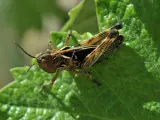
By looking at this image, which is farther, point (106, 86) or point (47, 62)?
point (47, 62)

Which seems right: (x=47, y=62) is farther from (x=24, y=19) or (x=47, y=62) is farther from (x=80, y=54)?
(x=24, y=19)

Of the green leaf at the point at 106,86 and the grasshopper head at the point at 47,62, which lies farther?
the grasshopper head at the point at 47,62

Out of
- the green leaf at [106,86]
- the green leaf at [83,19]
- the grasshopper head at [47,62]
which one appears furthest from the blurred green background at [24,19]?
the green leaf at [106,86]

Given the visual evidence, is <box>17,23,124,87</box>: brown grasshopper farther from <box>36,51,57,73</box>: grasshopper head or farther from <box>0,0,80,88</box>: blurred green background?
<box>0,0,80,88</box>: blurred green background

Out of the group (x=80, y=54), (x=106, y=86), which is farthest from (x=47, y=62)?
(x=106, y=86)

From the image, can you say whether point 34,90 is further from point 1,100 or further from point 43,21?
point 43,21

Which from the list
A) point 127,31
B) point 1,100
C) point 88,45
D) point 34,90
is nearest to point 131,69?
point 127,31

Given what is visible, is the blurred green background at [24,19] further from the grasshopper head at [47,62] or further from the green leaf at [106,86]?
the green leaf at [106,86]
